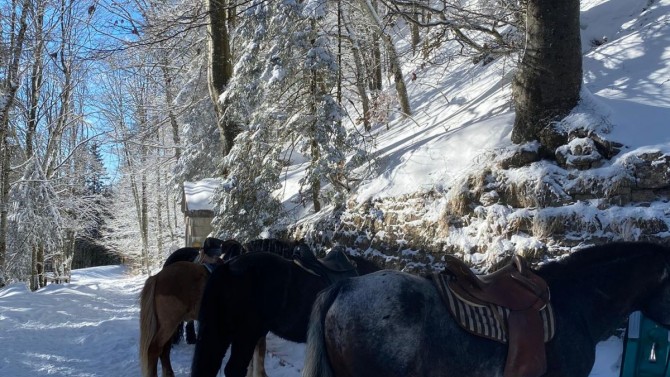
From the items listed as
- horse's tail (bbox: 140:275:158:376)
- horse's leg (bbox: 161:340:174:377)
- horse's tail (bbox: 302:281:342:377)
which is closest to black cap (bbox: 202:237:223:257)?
horse's tail (bbox: 140:275:158:376)

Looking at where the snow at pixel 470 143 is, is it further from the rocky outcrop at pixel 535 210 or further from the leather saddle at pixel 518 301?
the leather saddle at pixel 518 301

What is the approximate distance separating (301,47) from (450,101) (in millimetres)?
4002

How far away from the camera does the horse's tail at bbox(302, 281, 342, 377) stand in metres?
3.73

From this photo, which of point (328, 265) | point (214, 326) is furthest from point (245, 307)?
point (328, 265)

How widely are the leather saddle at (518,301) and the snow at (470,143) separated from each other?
8.55ft

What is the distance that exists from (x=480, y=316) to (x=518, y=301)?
289 millimetres

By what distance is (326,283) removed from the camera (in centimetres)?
610

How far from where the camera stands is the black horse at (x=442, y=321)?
12.0 ft

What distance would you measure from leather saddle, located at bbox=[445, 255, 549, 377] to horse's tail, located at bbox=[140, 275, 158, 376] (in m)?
4.43

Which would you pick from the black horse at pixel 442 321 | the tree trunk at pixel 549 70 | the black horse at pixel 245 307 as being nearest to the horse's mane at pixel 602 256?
the black horse at pixel 442 321

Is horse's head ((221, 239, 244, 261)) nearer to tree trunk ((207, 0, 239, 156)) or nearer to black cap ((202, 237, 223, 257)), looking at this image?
black cap ((202, 237, 223, 257))

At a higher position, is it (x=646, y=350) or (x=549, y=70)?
(x=549, y=70)

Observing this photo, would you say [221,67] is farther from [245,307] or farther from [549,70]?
[245,307]

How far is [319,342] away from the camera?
3768mm
